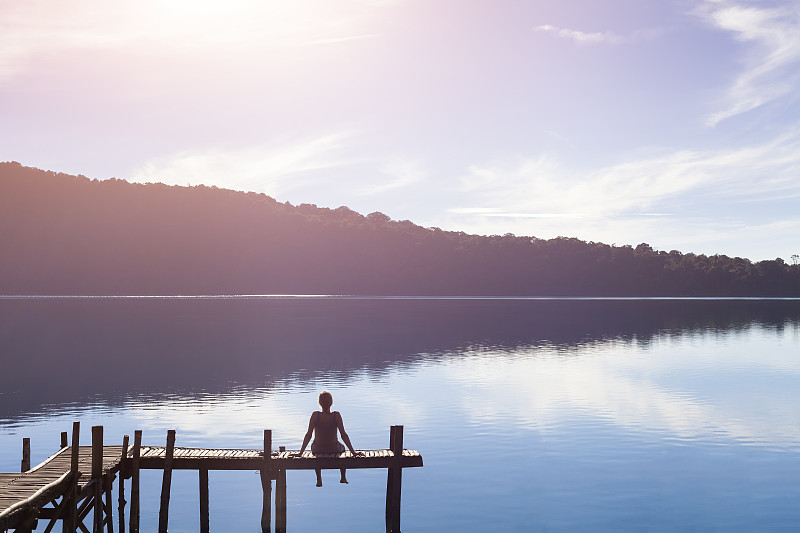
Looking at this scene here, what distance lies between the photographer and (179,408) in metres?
47.4

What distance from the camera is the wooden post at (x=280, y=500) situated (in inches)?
900

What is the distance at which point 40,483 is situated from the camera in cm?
1873

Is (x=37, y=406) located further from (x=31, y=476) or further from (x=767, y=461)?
(x=767, y=461)

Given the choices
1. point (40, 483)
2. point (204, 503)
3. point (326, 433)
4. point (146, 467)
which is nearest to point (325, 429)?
point (326, 433)

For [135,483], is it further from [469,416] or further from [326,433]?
[469,416]

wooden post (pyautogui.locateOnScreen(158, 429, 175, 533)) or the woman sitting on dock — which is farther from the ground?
the woman sitting on dock

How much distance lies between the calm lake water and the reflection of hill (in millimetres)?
550

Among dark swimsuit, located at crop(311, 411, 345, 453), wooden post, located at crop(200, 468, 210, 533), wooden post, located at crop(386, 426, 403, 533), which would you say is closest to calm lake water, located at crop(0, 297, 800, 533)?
wooden post, located at crop(200, 468, 210, 533)

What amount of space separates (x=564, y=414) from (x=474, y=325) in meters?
80.7

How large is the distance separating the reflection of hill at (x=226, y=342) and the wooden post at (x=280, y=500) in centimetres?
2916

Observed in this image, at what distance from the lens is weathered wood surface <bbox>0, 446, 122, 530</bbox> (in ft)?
55.6

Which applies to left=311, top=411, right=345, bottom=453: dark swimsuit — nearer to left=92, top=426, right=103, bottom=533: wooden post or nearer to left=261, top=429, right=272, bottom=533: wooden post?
left=261, top=429, right=272, bottom=533: wooden post

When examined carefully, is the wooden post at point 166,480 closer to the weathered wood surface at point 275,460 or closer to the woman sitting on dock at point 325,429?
the weathered wood surface at point 275,460

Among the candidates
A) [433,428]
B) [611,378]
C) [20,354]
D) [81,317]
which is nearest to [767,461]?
[433,428]
